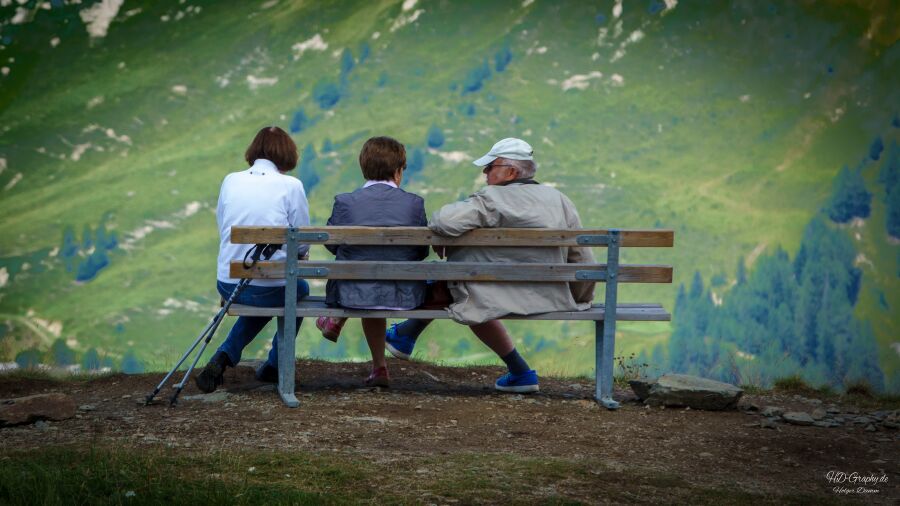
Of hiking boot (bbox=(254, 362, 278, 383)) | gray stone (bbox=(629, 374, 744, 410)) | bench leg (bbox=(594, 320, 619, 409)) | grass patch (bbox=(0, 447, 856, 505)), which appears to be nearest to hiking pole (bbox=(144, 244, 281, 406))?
hiking boot (bbox=(254, 362, 278, 383))

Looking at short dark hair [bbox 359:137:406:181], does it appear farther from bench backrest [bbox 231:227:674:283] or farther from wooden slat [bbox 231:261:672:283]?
wooden slat [bbox 231:261:672:283]

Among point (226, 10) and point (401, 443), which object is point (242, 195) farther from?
point (226, 10)

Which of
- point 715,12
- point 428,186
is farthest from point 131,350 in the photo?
point 715,12

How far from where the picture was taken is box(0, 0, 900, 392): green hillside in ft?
78.2

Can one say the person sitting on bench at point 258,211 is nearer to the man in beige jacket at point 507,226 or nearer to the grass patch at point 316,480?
the man in beige jacket at point 507,226

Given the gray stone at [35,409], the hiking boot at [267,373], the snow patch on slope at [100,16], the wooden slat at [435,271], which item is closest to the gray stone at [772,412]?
the wooden slat at [435,271]

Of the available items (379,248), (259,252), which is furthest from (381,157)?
(259,252)

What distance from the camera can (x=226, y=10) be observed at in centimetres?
2850

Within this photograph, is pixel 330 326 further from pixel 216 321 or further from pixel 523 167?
pixel 523 167

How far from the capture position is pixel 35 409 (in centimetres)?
605

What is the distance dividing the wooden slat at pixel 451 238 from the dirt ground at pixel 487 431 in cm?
91

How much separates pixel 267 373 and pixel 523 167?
208 cm

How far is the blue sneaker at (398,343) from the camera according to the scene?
7.25 metres

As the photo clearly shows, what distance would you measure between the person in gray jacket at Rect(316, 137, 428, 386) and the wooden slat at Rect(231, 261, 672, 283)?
90mm
